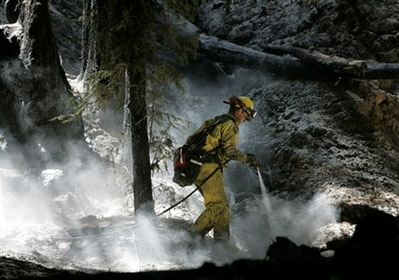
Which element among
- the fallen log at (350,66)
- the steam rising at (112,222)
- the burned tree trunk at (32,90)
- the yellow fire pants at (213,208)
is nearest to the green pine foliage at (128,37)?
the yellow fire pants at (213,208)

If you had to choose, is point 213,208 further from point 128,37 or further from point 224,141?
point 128,37

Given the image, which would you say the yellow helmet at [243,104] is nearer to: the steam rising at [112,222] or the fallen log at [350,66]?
the steam rising at [112,222]

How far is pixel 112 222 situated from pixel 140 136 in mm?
1795

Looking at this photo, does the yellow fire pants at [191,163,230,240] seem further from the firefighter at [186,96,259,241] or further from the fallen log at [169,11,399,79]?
the fallen log at [169,11,399,79]

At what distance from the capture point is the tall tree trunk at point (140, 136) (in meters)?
6.39

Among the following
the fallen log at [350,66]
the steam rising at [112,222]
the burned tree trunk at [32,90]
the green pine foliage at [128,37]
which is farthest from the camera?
the fallen log at [350,66]

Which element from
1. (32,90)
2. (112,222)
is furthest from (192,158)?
(32,90)

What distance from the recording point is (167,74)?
6.42 meters

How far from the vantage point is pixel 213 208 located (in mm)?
6398

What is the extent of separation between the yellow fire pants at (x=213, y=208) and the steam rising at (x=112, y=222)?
217mm

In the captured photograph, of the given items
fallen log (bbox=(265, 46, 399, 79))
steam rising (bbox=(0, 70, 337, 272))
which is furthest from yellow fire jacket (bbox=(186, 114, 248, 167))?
fallen log (bbox=(265, 46, 399, 79))

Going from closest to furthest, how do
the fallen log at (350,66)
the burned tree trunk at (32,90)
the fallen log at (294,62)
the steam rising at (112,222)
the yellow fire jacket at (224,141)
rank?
1. the steam rising at (112,222)
2. the yellow fire jacket at (224,141)
3. the burned tree trunk at (32,90)
4. the fallen log at (350,66)
5. the fallen log at (294,62)

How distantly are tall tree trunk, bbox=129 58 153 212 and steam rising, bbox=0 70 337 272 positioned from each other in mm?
332

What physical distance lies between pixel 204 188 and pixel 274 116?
3931 millimetres
